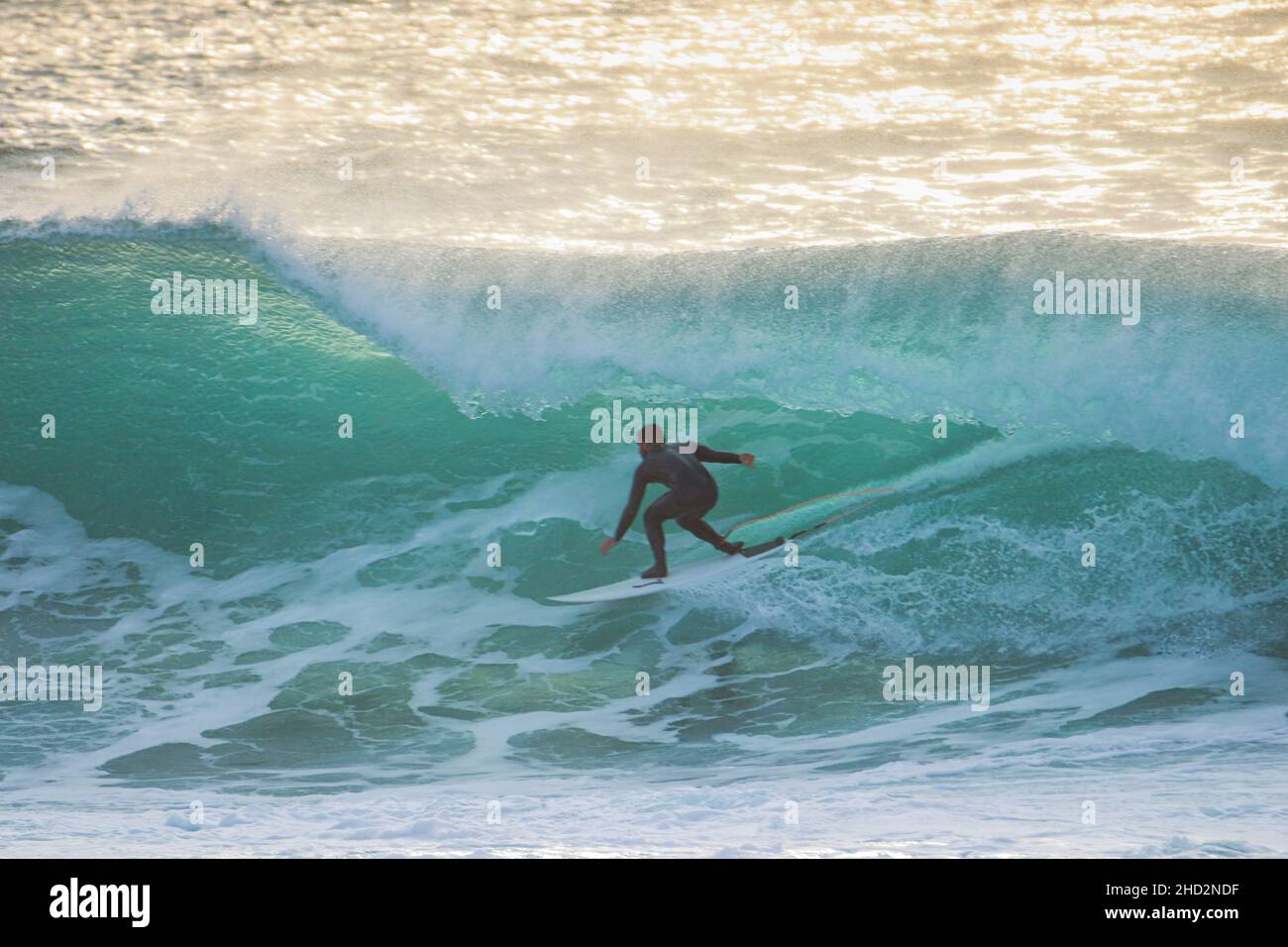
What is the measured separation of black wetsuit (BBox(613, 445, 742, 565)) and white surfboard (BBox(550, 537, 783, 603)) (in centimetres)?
29

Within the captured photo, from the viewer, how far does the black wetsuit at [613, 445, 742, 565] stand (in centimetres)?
835

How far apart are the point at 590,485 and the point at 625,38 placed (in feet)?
33.1

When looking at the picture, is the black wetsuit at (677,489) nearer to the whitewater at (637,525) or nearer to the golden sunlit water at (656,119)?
the whitewater at (637,525)

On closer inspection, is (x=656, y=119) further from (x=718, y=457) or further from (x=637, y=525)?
(x=718, y=457)

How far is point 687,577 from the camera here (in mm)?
8727

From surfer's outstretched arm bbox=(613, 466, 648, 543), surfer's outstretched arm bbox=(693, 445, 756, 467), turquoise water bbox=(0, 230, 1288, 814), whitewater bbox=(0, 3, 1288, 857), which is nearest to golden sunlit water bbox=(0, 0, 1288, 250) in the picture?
whitewater bbox=(0, 3, 1288, 857)

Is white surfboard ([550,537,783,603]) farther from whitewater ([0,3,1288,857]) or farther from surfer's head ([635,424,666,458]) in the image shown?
surfer's head ([635,424,666,458])

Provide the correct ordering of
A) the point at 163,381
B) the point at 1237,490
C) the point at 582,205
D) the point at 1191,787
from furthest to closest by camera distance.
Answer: the point at 582,205, the point at 163,381, the point at 1237,490, the point at 1191,787

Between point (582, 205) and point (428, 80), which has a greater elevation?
point (428, 80)

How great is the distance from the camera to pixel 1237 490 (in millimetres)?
8578

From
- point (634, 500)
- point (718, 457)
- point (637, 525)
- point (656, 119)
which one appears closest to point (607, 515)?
point (637, 525)

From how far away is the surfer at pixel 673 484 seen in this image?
8.35 meters

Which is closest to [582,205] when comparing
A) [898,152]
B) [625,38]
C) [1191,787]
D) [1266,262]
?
[898,152]
